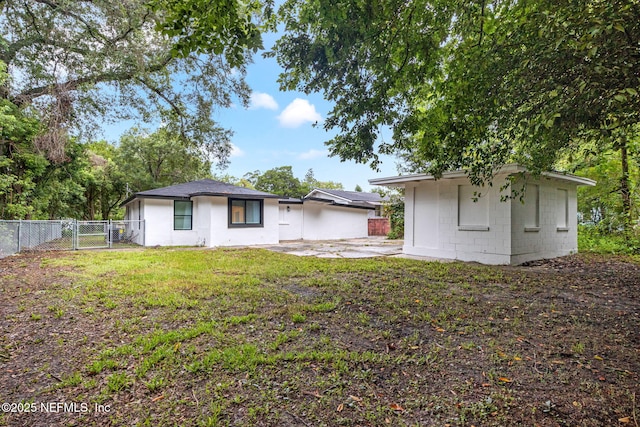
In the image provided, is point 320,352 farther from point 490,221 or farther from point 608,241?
point 608,241

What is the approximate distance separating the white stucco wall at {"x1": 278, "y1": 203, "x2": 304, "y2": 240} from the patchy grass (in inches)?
410

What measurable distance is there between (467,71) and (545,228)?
679 cm

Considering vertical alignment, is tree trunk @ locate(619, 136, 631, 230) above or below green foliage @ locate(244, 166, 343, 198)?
below

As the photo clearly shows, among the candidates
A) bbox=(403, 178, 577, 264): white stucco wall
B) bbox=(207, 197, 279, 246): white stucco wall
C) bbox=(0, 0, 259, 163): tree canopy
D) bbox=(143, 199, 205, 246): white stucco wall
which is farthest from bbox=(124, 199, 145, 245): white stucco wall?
bbox=(403, 178, 577, 264): white stucco wall

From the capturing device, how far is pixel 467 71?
374 centimetres

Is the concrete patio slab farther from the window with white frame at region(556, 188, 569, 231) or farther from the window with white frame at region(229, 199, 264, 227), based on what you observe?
the window with white frame at region(556, 188, 569, 231)

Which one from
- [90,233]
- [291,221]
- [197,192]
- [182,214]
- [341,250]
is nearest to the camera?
[341,250]

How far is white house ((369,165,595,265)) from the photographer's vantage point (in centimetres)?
747

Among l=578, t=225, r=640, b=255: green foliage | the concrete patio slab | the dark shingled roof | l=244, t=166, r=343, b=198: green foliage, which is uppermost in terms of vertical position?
l=244, t=166, r=343, b=198: green foliage

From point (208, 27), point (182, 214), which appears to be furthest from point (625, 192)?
point (182, 214)

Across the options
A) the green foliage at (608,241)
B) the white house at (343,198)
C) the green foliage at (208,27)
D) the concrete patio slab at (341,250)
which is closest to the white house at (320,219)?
the white house at (343,198)

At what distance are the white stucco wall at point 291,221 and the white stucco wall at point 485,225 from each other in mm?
7546

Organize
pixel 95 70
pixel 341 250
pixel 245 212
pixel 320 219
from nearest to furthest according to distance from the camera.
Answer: pixel 95 70, pixel 341 250, pixel 245 212, pixel 320 219

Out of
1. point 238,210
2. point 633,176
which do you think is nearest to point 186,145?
point 238,210
